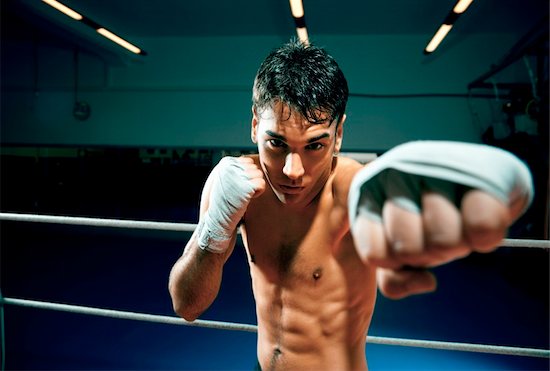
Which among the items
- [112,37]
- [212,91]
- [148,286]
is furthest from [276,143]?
[212,91]

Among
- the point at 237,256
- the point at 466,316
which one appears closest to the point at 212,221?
the point at 466,316

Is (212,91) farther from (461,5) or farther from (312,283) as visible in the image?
(312,283)

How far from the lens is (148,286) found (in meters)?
3.91

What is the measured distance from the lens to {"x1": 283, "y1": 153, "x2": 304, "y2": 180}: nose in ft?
2.68

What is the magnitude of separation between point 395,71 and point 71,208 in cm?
659

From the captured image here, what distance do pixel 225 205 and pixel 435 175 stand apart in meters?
0.56

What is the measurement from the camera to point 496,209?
1.35 feet

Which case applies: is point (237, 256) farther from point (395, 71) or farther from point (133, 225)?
point (133, 225)

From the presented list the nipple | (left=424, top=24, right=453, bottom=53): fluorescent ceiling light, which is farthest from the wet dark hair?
(left=424, top=24, right=453, bottom=53): fluorescent ceiling light

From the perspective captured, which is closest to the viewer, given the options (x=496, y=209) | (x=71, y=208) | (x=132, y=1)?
(x=496, y=209)

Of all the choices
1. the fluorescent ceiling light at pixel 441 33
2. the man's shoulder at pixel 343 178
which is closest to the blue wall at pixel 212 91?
the fluorescent ceiling light at pixel 441 33

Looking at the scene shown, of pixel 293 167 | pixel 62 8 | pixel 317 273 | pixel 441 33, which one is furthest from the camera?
pixel 441 33

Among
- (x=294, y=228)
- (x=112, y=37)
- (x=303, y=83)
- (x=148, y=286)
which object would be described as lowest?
(x=148, y=286)

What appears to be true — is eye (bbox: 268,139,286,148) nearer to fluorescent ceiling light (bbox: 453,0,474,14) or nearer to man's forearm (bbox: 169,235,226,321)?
man's forearm (bbox: 169,235,226,321)
